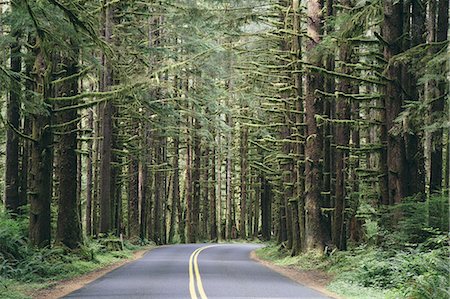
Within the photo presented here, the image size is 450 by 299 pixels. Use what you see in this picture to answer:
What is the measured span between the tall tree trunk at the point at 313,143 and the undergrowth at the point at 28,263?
26.3ft

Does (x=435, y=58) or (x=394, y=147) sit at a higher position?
(x=435, y=58)

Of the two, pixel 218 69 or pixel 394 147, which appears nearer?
pixel 394 147

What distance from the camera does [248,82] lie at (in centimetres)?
3194

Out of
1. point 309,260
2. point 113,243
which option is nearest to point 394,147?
point 309,260

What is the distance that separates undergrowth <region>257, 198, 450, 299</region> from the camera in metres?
11.3

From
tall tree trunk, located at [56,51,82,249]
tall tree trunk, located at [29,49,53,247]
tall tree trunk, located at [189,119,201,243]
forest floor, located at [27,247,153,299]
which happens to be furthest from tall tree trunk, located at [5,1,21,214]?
tall tree trunk, located at [189,119,201,243]

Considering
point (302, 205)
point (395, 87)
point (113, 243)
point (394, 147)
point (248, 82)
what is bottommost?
point (113, 243)

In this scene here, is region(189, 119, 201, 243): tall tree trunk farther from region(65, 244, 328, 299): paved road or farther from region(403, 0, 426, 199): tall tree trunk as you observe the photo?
region(403, 0, 426, 199): tall tree trunk

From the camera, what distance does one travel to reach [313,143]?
2284cm

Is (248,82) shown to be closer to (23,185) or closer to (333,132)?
(333,132)

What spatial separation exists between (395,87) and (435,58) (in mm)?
4151

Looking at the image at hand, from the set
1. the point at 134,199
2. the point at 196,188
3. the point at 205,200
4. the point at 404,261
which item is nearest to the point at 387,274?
the point at 404,261

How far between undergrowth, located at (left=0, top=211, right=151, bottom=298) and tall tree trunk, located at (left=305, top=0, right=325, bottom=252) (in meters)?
8.01

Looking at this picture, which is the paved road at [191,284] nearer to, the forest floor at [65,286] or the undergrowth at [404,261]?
the forest floor at [65,286]
